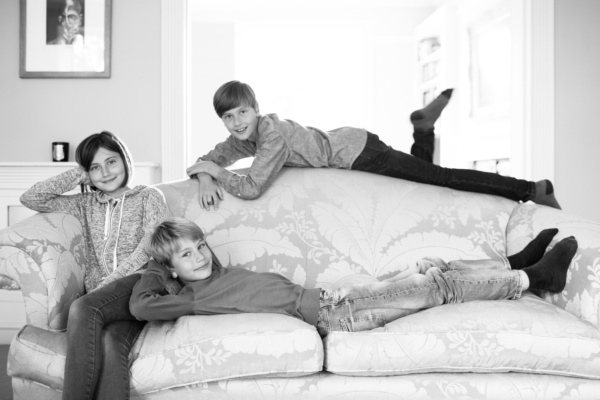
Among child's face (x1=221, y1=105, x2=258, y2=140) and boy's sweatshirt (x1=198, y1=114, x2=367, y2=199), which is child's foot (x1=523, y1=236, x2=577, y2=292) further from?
child's face (x1=221, y1=105, x2=258, y2=140)

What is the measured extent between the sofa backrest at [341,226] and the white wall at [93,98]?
1.34 meters

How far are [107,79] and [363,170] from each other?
Answer: 6.22 feet

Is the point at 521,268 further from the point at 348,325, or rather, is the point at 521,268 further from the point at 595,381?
the point at 348,325

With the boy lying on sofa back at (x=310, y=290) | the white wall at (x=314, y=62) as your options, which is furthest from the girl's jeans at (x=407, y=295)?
the white wall at (x=314, y=62)

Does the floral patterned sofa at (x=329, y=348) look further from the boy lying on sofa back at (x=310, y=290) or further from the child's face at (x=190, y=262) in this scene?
the child's face at (x=190, y=262)

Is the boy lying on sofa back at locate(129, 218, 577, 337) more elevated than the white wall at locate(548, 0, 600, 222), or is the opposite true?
the white wall at locate(548, 0, 600, 222)

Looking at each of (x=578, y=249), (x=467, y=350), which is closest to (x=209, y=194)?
(x=467, y=350)

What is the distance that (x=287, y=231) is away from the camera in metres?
2.57

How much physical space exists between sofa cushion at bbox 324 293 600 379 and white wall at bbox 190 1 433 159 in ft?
18.8

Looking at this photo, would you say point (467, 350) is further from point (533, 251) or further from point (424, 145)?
point (424, 145)

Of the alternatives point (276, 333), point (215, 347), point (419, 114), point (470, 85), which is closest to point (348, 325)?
point (276, 333)

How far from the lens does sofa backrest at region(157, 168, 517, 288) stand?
2.51 m

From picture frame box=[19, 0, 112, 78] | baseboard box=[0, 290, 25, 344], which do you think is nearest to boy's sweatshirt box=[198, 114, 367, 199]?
picture frame box=[19, 0, 112, 78]

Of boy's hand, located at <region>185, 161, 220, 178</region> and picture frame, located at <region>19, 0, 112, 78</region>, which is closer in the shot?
boy's hand, located at <region>185, 161, 220, 178</region>
